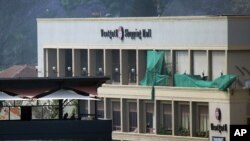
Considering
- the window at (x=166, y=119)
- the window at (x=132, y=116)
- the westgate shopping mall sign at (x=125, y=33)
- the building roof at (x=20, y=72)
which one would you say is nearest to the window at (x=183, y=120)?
the window at (x=166, y=119)

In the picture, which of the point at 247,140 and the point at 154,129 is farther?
the point at 154,129

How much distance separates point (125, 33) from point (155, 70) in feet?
14.0

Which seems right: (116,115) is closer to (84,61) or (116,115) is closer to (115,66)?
(115,66)

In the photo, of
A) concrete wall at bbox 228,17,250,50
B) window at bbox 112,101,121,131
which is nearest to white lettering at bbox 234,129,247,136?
concrete wall at bbox 228,17,250,50

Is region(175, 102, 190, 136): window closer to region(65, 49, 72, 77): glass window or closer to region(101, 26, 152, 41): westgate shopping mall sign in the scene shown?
region(101, 26, 152, 41): westgate shopping mall sign

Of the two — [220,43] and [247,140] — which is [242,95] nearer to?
[220,43]

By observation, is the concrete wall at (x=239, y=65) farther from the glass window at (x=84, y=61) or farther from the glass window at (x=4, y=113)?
the glass window at (x=4, y=113)

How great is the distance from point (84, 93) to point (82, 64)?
4323 centimetres

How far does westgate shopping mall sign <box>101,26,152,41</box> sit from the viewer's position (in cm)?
11594

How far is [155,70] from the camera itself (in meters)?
115

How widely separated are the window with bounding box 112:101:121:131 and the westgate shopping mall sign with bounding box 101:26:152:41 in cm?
461

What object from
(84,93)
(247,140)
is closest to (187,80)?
(84,93)

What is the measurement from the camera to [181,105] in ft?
365

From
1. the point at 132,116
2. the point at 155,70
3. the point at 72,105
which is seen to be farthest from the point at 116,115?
the point at 72,105
